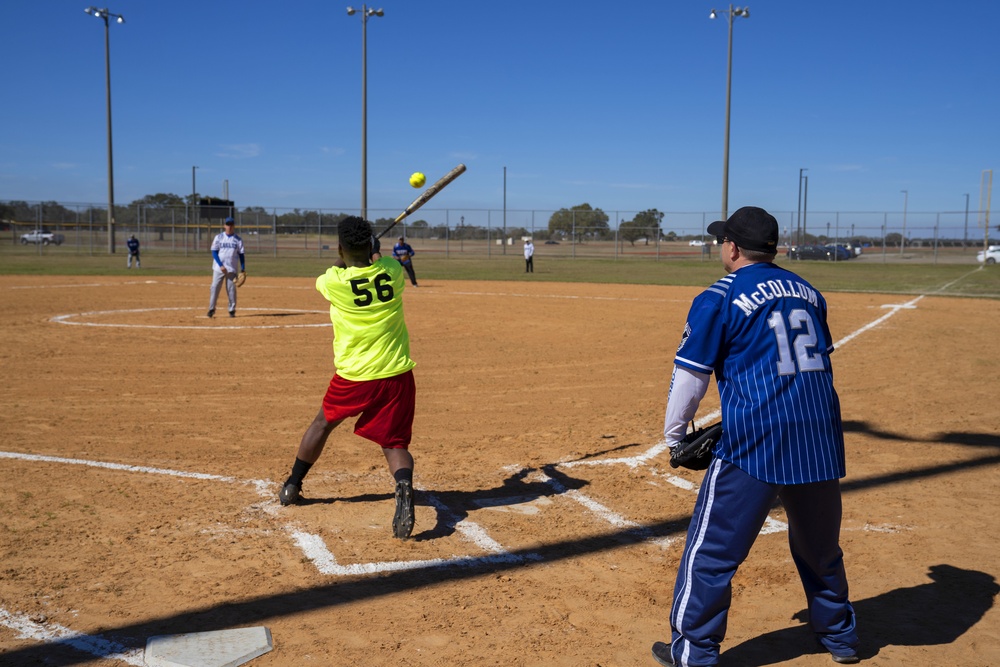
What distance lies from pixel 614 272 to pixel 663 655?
111ft

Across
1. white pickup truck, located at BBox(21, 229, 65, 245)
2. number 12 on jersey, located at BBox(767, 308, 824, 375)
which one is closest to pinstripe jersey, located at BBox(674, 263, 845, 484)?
number 12 on jersey, located at BBox(767, 308, 824, 375)

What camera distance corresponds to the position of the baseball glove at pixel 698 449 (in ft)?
11.7

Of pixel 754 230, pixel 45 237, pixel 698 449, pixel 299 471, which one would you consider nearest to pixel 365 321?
pixel 299 471

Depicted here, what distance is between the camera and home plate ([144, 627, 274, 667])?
3.67m

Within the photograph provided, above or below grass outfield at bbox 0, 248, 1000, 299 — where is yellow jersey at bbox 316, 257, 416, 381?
above

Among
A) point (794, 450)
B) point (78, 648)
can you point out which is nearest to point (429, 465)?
point (78, 648)

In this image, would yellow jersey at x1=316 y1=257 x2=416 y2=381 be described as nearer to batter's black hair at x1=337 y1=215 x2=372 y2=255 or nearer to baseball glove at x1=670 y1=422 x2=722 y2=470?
batter's black hair at x1=337 y1=215 x2=372 y2=255

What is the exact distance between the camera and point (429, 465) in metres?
6.85

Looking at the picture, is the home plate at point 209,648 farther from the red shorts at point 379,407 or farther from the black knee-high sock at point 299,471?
the black knee-high sock at point 299,471

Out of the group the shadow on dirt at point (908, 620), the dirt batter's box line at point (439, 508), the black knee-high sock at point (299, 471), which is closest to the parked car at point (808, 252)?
the dirt batter's box line at point (439, 508)

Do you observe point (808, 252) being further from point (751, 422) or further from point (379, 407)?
point (751, 422)

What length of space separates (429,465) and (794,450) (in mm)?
3917

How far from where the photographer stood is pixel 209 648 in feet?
12.4

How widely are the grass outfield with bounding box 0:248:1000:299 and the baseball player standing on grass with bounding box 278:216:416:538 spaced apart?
23.1 metres
